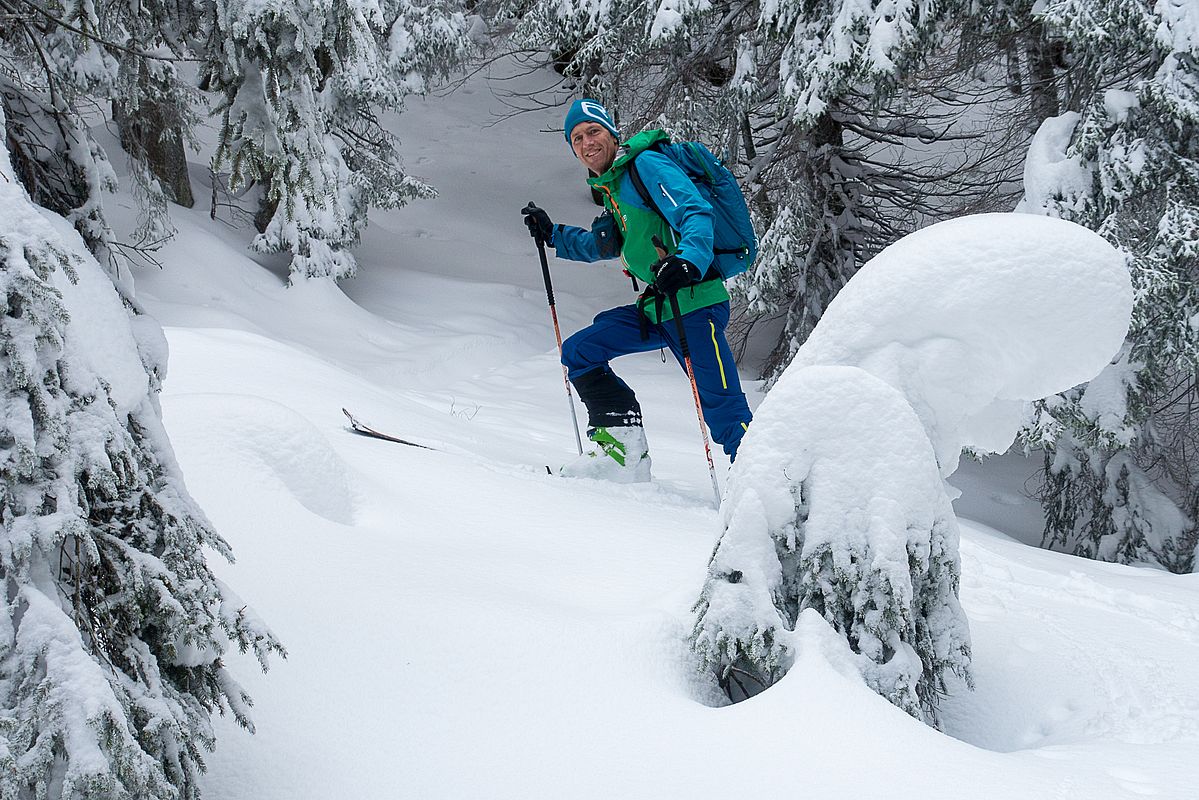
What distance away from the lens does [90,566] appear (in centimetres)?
161

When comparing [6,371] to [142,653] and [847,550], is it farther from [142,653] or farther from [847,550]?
[847,550]

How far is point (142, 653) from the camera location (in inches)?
65.2

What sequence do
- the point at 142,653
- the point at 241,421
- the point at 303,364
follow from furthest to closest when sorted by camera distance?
the point at 303,364 < the point at 241,421 < the point at 142,653

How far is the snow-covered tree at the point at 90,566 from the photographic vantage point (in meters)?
1.45

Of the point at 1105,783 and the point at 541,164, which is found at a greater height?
the point at 1105,783

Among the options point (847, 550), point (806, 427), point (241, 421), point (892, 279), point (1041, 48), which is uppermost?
point (1041, 48)

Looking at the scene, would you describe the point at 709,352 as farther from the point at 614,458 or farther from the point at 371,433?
the point at 371,433

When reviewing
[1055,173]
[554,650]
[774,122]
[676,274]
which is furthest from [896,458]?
[774,122]

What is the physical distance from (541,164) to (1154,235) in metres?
14.3

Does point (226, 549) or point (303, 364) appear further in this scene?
point (303, 364)

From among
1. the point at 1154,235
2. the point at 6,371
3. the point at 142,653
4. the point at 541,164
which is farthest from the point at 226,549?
the point at 541,164

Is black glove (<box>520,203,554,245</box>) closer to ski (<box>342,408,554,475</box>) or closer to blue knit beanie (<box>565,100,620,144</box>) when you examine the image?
blue knit beanie (<box>565,100,620,144</box>)

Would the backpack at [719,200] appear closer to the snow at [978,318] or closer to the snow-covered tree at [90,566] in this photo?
the snow at [978,318]

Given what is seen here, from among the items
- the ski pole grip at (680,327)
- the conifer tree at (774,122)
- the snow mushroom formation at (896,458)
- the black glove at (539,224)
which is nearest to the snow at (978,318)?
the snow mushroom formation at (896,458)
